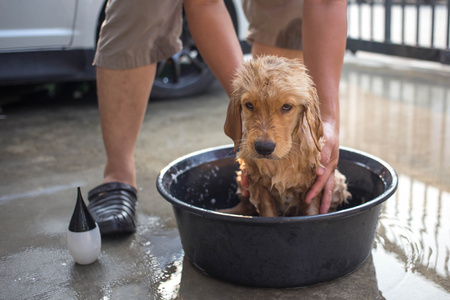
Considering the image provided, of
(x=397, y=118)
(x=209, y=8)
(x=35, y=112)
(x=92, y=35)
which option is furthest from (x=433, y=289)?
(x=35, y=112)

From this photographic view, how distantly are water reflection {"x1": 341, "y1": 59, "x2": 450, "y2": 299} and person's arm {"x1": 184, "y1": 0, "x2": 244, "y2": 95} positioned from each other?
105cm

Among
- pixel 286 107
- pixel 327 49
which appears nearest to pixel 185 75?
pixel 327 49

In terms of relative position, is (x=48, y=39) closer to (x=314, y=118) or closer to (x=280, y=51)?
(x=280, y=51)

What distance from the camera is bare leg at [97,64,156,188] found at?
2.62 m

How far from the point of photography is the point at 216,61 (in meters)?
2.36

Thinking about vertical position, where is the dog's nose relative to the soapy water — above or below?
above

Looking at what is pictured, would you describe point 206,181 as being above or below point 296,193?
below

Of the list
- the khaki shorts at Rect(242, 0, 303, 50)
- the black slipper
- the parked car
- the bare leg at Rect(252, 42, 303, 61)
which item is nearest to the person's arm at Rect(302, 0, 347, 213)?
the khaki shorts at Rect(242, 0, 303, 50)

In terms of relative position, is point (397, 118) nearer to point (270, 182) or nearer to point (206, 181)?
point (206, 181)

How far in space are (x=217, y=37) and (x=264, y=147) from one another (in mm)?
782

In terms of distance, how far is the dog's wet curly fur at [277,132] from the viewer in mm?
1791

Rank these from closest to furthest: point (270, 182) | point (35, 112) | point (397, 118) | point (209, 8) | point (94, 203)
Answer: point (270, 182), point (209, 8), point (94, 203), point (397, 118), point (35, 112)

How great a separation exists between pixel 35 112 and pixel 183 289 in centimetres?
349

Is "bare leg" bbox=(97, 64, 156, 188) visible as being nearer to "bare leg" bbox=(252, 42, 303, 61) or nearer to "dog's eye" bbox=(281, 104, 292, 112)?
"bare leg" bbox=(252, 42, 303, 61)
